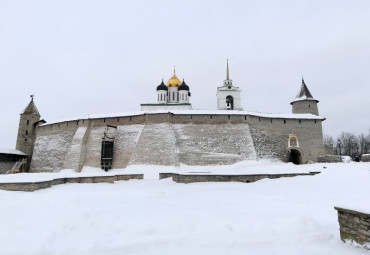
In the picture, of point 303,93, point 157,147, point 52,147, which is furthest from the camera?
point 303,93

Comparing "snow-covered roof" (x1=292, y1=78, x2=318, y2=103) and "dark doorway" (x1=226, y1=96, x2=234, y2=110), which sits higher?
"dark doorway" (x1=226, y1=96, x2=234, y2=110)

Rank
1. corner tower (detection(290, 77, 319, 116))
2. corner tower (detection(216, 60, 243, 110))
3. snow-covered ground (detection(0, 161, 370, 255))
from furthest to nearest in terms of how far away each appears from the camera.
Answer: corner tower (detection(216, 60, 243, 110)) → corner tower (detection(290, 77, 319, 116)) → snow-covered ground (detection(0, 161, 370, 255))

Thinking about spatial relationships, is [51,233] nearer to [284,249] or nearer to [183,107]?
[284,249]

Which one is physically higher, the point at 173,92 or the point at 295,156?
the point at 173,92

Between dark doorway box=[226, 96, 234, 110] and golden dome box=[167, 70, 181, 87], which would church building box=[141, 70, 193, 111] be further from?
dark doorway box=[226, 96, 234, 110]

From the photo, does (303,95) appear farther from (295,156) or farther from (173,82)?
(173,82)

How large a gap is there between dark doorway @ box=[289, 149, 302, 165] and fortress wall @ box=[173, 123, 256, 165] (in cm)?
490

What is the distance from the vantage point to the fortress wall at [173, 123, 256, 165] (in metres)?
18.1

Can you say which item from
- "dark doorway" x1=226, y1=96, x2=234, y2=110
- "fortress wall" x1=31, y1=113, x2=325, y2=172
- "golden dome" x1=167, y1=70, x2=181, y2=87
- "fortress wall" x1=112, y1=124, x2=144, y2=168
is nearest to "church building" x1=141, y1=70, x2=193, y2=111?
"golden dome" x1=167, y1=70, x2=181, y2=87

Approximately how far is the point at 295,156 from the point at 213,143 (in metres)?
7.89

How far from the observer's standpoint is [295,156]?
21.3 meters

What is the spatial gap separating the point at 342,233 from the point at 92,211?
4.74m

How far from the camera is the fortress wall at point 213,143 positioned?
714 inches

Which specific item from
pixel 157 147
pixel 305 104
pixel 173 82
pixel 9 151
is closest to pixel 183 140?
pixel 157 147
